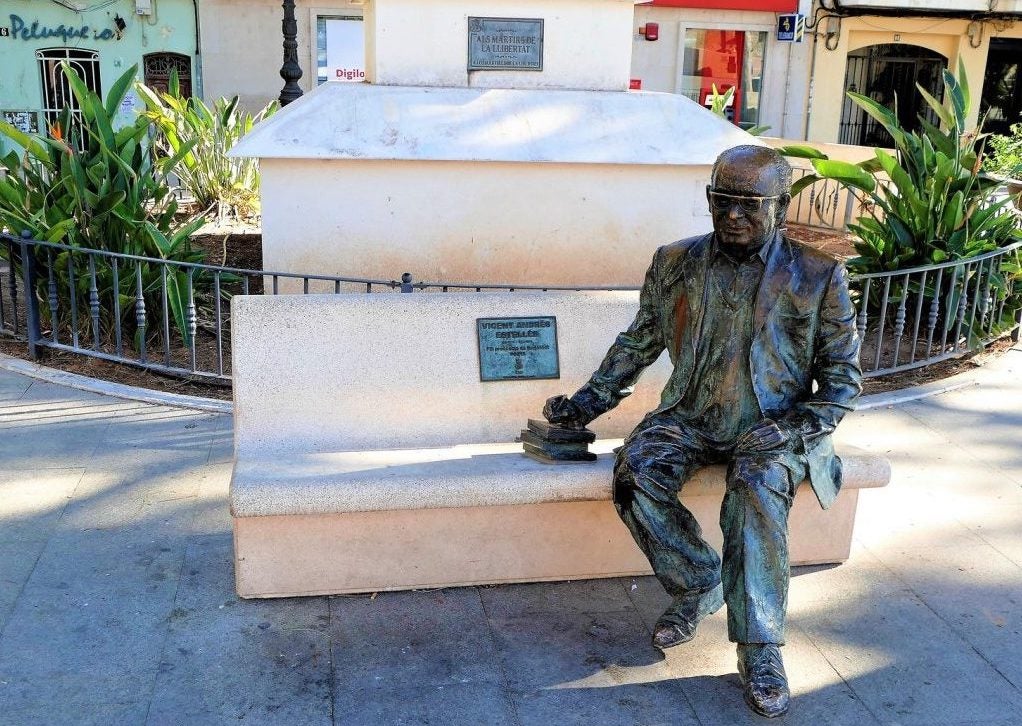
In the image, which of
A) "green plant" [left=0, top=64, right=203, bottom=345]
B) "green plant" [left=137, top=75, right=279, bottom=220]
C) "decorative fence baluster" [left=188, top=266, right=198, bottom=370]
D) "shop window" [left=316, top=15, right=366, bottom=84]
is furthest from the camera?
"shop window" [left=316, top=15, right=366, bottom=84]

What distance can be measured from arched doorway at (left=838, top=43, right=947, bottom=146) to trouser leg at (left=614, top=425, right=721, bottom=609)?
18.9 metres

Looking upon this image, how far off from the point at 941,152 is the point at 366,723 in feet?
19.3

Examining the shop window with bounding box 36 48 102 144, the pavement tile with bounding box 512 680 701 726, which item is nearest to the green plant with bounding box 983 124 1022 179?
the pavement tile with bounding box 512 680 701 726

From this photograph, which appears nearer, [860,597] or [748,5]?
[860,597]

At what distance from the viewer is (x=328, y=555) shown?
12.6ft

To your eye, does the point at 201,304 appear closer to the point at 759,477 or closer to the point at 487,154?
the point at 487,154

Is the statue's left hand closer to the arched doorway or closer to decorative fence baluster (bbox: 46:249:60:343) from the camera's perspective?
decorative fence baluster (bbox: 46:249:60:343)

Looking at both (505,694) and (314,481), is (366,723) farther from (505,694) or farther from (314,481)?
(314,481)

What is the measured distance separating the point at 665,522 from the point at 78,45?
642 inches

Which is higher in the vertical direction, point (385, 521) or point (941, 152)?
point (941, 152)

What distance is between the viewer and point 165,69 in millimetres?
17734

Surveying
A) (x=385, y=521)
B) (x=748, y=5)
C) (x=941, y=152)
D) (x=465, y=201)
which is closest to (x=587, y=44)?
(x=465, y=201)

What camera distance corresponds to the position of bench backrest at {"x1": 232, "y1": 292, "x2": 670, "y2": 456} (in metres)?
4.11

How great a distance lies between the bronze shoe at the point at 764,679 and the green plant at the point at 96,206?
4.43 m
